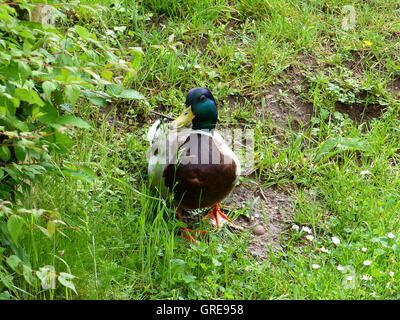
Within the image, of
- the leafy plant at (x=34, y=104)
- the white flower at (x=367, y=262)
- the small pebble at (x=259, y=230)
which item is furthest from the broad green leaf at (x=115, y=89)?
the white flower at (x=367, y=262)

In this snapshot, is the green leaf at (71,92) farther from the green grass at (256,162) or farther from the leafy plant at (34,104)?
the green grass at (256,162)

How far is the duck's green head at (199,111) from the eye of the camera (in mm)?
3078

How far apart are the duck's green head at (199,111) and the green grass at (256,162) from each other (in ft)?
1.22

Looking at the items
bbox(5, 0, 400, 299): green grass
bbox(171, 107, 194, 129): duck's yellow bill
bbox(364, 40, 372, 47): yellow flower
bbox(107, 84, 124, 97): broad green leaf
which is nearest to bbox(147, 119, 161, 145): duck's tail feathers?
bbox(5, 0, 400, 299): green grass

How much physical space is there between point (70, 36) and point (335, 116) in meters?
2.11

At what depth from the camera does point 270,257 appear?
9.45 ft

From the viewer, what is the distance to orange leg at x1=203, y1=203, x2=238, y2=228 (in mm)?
3152

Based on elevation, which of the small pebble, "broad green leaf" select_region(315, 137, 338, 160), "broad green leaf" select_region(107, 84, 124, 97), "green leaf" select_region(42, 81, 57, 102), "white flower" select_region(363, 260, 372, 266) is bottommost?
the small pebble

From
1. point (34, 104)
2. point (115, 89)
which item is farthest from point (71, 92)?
point (115, 89)

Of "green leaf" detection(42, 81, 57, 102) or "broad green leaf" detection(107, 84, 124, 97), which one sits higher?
"green leaf" detection(42, 81, 57, 102)

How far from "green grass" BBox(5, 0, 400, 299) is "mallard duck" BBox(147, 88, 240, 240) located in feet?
0.43

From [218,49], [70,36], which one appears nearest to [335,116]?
[218,49]

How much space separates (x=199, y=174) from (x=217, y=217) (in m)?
0.39

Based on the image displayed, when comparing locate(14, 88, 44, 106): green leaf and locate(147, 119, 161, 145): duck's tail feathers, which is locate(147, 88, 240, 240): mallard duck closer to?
locate(147, 119, 161, 145): duck's tail feathers
